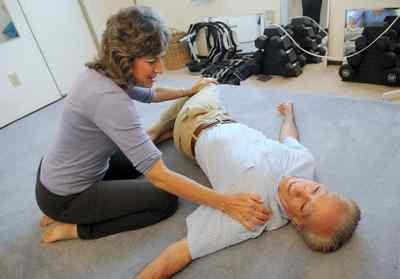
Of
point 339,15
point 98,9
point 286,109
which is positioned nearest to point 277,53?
point 339,15

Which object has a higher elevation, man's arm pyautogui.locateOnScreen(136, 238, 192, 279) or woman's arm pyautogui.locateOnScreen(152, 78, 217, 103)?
woman's arm pyautogui.locateOnScreen(152, 78, 217, 103)

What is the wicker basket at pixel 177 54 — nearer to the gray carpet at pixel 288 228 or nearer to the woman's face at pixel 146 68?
the gray carpet at pixel 288 228

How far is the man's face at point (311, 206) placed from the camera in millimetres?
1052

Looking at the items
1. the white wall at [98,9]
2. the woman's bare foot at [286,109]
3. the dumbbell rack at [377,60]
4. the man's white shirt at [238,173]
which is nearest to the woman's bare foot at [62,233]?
the man's white shirt at [238,173]

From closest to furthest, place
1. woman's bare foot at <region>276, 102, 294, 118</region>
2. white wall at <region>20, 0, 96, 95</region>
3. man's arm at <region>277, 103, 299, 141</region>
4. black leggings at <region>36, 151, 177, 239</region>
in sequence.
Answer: black leggings at <region>36, 151, 177, 239</region>
man's arm at <region>277, 103, 299, 141</region>
woman's bare foot at <region>276, 102, 294, 118</region>
white wall at <region>20, 0, 96, 95</region>

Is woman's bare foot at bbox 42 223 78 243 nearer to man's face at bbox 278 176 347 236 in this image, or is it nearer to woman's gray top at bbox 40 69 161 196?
woman's gray top at bbox 40 69 161 196

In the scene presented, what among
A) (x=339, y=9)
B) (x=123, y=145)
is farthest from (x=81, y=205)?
(x=339, y=9)

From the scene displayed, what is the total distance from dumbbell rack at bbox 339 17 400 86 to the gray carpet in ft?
1.75

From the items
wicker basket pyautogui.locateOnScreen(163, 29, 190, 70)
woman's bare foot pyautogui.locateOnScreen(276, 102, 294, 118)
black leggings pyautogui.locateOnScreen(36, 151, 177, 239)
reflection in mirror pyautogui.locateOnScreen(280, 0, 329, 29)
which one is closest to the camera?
black leggings pyautogui.locateOnScreen(36, 151, 177, 239)

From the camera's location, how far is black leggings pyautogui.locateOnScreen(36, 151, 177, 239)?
132cm

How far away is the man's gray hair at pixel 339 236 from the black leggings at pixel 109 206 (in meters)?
0.63

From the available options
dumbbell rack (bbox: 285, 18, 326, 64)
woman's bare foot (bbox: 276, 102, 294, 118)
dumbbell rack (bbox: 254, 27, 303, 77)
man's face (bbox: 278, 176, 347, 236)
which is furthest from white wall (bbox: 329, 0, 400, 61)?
man's face (bbox: 278, 176, 347, 236)

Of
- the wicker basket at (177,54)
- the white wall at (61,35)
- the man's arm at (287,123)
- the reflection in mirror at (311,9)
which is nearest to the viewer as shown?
the man's arm at (287,123)

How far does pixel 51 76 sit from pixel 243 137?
2559mm
